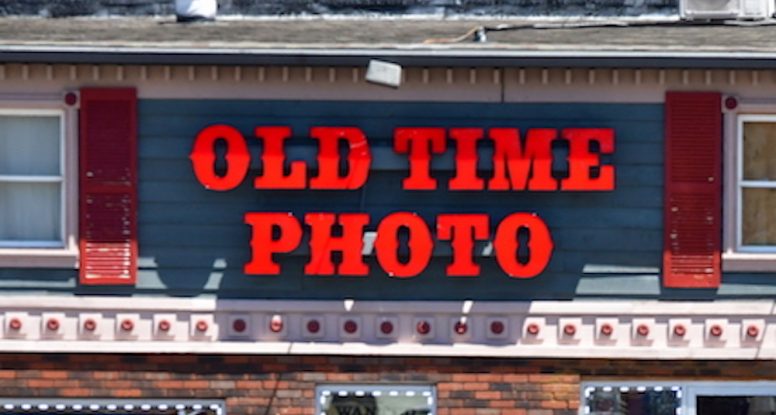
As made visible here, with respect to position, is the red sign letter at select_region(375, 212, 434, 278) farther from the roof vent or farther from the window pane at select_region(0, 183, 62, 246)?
the roof vent

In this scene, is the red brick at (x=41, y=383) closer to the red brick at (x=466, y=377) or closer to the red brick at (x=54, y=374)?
the red brick at (x=54, y=374)

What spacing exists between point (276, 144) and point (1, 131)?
8.30 ft

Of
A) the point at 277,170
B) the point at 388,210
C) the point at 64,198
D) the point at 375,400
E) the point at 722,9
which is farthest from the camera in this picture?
the point at 722,9

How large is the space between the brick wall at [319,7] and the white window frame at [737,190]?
407 centimetres

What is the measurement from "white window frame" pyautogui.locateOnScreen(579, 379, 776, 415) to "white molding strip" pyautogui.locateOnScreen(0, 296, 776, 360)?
0.34 meters

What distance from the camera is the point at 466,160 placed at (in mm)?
16953

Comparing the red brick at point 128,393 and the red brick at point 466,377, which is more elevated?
the red brick at point 466,377

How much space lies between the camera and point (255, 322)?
17.1 meters

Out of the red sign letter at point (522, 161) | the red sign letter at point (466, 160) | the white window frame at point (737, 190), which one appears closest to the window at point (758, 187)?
the white window frame at point (737, 190)

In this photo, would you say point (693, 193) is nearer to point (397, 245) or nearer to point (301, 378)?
point (397, 245)

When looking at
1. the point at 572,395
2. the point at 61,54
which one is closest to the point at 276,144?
the point at 61,54

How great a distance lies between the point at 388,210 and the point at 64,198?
2.90 metres

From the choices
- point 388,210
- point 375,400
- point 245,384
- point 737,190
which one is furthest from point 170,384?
point 737,190

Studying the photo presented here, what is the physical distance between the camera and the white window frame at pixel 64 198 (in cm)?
1714
